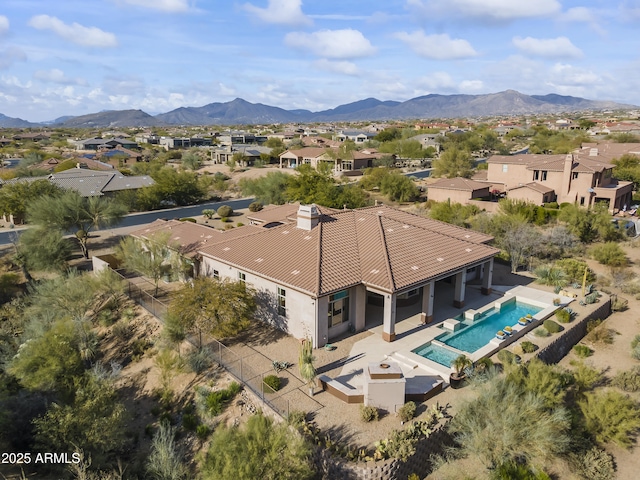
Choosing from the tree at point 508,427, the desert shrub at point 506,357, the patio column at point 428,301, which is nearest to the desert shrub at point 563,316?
the desert shrub at point 506,357

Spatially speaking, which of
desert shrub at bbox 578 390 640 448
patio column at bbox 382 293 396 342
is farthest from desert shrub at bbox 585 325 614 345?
patio column at bbox 382 293 396 342

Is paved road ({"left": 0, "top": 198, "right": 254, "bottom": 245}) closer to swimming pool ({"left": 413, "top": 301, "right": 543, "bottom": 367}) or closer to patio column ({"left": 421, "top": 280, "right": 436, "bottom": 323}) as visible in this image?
patio column ({"left": 421, "top": 280, "right": 436, "bottom": 323})

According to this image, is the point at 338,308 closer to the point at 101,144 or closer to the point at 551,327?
the point at 551,327

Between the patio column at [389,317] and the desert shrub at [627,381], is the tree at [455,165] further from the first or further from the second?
the patio column at [389,317]

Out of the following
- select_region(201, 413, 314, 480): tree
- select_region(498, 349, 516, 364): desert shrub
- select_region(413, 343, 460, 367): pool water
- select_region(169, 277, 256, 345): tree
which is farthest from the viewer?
select_region(169, 277, 256, 345): tree

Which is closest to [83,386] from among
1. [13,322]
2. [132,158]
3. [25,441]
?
[25,441]

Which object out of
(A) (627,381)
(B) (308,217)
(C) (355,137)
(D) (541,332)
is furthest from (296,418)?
(C) (355,137)
